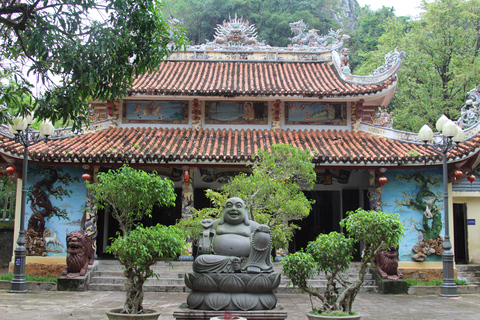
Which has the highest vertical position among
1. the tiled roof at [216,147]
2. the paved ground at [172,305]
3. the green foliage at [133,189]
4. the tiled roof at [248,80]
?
the tiled roof at [248,80]

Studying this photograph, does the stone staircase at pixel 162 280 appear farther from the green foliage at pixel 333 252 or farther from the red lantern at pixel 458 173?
the green foliage at pixel 333 252

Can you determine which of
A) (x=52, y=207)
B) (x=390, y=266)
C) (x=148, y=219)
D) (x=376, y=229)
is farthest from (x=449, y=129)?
(x=52, y=207)

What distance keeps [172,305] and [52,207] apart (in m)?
5.56

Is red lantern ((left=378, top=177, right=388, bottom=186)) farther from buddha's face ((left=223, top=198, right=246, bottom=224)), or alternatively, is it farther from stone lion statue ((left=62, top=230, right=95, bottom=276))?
stone lion statue ((left=62, top=230, right=95, bottom=276))

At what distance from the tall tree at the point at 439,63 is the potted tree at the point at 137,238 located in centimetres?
1578

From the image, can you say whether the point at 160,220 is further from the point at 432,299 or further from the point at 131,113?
the point at 432,299

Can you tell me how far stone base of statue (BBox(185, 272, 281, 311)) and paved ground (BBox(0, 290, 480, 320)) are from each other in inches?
54.3

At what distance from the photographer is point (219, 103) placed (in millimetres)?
14750

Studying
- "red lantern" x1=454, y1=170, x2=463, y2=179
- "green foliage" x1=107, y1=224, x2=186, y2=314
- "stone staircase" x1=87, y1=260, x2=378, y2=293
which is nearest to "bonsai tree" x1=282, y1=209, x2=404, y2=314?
"green foliage" x1=107, y1=224, x2=186, y2=314

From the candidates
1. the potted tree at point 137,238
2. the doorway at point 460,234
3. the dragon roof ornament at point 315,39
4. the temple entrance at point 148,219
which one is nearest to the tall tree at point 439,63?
the doorway at point 460,234

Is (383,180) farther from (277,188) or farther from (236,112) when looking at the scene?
(236,112)

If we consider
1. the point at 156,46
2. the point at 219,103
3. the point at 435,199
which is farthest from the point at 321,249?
the point at 219,103

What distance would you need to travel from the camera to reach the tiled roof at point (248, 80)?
13.7 meters

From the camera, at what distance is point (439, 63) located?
69.0 ft
